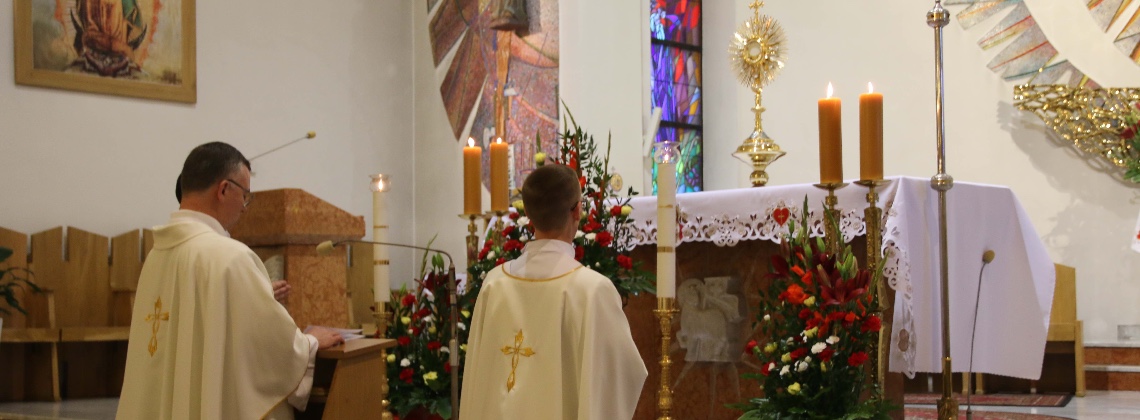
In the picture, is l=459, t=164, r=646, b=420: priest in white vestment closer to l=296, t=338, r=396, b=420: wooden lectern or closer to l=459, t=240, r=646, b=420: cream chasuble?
l=459, t=240, r=646, b=420: cream chasuble

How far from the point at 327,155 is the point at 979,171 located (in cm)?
536

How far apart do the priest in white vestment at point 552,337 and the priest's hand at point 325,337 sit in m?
0.51

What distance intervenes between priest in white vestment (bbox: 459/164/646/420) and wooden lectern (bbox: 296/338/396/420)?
1.58 feet

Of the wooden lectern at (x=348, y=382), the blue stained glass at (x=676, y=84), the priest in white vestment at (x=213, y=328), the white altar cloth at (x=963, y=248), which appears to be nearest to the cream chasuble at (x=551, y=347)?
the wooden lectern at (x=348, y=382)

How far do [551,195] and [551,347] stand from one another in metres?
0.39

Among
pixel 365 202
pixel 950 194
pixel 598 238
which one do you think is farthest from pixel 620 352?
pixel 365 202

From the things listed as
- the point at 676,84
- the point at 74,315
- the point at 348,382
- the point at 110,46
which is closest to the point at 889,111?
the point at 676,84

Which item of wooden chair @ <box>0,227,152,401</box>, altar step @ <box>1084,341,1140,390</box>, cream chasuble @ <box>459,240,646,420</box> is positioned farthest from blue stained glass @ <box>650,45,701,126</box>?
cream chasuble @ <box>459,240,646,420</box>

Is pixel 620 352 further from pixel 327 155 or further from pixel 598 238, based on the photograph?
pixel 327 155

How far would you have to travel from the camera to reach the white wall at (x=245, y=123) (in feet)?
27.5

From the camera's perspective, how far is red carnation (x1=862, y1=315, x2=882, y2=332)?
12.7 ft

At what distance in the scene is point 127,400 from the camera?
133 inches

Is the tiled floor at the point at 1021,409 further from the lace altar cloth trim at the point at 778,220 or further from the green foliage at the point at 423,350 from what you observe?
the green foliage at the point at 423,350

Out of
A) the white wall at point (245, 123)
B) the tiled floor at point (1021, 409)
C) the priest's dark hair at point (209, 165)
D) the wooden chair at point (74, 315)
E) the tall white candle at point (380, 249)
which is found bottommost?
the tiled floor at point (1021, 409)
